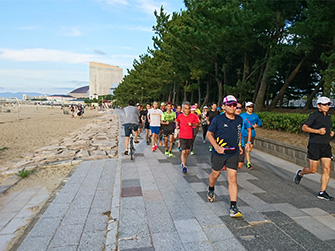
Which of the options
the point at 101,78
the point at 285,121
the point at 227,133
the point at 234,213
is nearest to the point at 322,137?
the point at 227,133

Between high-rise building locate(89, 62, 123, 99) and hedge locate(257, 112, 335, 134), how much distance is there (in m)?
178

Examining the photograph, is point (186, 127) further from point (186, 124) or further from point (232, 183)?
point (232, 183)

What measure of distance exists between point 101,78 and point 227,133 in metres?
191

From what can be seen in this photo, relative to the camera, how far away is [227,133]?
379 centimetres

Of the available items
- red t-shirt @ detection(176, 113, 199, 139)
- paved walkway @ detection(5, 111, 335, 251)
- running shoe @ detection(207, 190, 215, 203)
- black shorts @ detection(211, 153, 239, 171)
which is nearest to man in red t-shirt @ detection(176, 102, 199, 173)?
red t-shirt @ detection(176, 113, 199, 139)

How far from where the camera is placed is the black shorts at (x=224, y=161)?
379 cm

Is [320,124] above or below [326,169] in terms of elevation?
above

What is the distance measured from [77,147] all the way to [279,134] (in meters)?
8.36

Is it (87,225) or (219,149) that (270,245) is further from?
(87,225)

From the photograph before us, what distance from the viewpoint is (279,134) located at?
10.4m

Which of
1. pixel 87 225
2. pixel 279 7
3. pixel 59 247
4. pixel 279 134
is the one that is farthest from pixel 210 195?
pixel 279 7

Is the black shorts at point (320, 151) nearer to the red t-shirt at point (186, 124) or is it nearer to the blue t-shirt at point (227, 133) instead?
the blue t-shirt at point (227, 133)

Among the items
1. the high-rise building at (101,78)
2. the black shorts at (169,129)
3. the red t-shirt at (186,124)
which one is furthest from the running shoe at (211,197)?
the high-rise building at (101,78)

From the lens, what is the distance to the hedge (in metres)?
9.68
